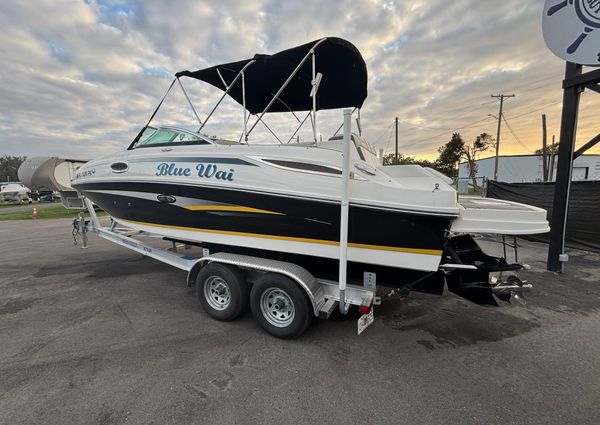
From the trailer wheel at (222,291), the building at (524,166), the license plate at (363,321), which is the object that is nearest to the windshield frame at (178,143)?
the trailer wheel at (222,291)

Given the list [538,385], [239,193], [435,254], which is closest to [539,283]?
[538,385]

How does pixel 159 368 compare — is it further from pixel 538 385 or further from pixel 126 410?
pixel 538 385

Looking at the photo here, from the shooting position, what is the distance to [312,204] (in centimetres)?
298

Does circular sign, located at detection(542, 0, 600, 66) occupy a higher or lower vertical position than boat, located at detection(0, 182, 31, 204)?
higher

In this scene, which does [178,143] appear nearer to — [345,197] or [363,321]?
[345,197]

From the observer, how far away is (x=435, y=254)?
2.75 metres

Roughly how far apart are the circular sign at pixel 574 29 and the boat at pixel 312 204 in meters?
3.50

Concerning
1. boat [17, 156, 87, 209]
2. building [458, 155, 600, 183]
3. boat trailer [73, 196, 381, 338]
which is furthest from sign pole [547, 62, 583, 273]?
building [458, 155, 600, 183]

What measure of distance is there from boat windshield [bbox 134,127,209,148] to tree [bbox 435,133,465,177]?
161ft

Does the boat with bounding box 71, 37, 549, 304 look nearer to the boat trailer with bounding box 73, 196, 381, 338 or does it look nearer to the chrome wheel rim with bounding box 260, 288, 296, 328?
the boat trailer with bounding box 73, 196, 381, 338

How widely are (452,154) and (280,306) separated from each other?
51562mm

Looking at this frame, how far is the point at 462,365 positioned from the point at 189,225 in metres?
3.28

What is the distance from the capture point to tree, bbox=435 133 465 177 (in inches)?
1858

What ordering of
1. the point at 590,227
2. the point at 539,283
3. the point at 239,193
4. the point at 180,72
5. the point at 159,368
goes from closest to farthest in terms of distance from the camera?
the point at 159,368 → the point at 239,193 → the point at 180,72 → the point at 539,283 → the point at 590,227
